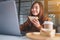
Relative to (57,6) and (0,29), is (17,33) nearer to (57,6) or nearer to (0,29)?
(0,29)

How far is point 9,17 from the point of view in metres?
1.19

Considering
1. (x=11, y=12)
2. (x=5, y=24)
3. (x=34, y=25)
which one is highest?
(x=11, y=12)

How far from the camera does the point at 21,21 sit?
8.54 ft

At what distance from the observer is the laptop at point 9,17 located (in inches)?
45.9

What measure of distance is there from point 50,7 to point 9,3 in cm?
156

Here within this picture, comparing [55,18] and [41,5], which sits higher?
[41,5]

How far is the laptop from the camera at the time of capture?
45.9 inches

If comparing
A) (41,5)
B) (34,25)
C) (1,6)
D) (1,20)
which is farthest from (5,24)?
(41,5)

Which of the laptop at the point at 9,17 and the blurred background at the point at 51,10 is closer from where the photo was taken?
the laptop at the point at 9,17

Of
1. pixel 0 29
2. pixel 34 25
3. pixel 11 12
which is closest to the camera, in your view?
pixel 11 12

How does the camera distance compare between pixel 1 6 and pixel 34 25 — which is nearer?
pixel 1 6

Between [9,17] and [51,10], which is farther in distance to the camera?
[51,10]

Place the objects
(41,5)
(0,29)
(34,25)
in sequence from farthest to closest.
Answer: (41,5) < (34,25) < (0,29)

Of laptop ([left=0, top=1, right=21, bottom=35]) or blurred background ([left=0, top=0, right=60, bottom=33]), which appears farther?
blurred background ([left=0, top=0, right=60, bottom=33])
